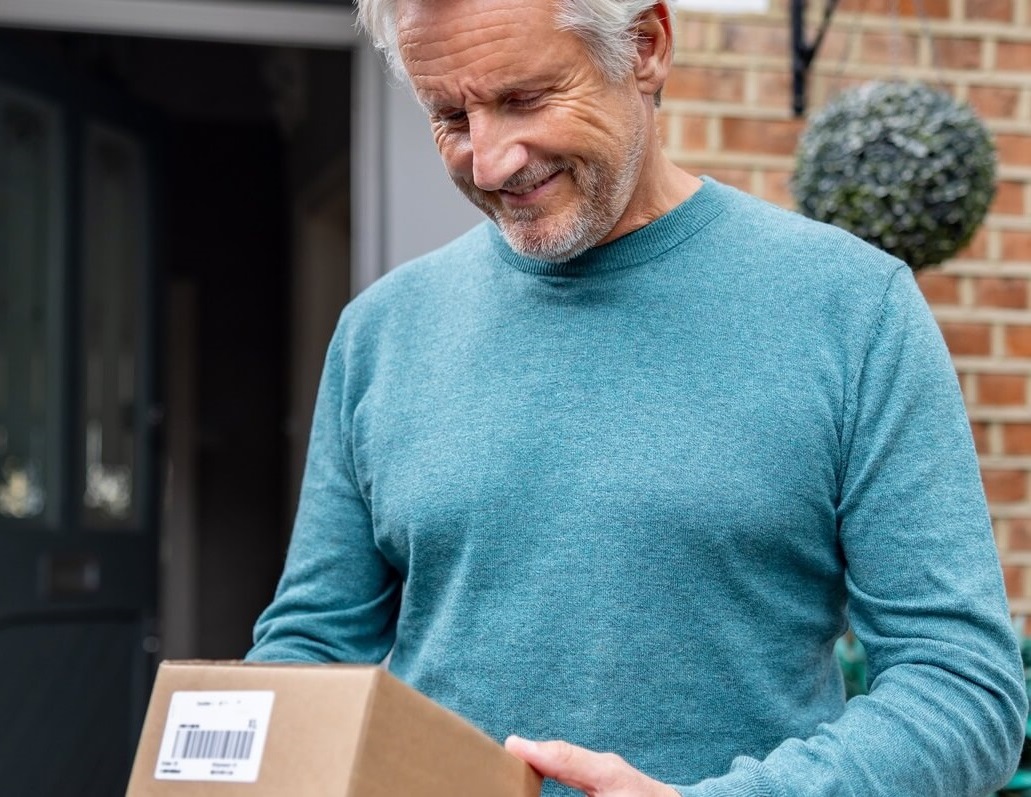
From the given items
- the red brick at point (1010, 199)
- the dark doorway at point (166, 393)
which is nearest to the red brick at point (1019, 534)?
the red brick at point (1010, 199)

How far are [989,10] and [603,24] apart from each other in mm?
1936

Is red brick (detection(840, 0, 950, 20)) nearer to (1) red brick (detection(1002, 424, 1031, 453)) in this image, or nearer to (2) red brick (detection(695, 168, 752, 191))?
(2) red brick (detection(695, 168, 752, 191))

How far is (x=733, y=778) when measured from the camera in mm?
1192

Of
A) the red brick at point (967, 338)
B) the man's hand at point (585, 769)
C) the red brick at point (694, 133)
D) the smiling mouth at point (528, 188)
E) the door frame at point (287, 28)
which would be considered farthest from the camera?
the door frame at point (287, 28)

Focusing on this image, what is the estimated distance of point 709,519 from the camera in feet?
4.35

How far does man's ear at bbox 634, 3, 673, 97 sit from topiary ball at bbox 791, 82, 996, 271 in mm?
1075

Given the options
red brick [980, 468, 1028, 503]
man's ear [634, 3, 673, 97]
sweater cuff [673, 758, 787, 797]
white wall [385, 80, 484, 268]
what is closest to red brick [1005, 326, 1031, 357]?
red brick [980, 468, 1028, 503]

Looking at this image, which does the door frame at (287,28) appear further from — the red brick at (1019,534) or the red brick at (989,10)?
the red brick at (1019,534)

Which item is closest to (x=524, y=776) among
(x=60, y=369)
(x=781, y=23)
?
(x=781, y=23)

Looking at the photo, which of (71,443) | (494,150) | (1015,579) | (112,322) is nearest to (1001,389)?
(1015,579)

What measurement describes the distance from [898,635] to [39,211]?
10.4 ft

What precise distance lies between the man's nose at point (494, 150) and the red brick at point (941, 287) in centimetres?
178

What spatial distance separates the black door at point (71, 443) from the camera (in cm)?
375

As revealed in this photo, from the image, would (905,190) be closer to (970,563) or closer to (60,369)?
(970,563)
